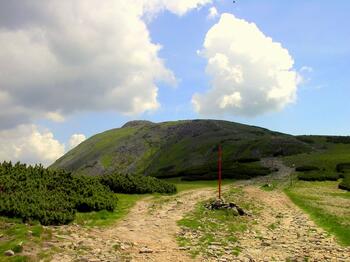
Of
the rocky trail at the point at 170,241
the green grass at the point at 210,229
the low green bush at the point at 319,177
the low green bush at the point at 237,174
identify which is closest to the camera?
the rocky trail at the point at 170,241

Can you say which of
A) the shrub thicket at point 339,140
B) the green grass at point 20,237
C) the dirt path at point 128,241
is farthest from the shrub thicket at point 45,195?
the shrub thicket at point 339,140

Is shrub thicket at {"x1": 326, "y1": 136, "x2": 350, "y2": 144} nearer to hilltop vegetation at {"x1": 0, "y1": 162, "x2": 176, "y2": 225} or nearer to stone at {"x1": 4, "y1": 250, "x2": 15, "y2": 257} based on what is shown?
hilltop vegetation at {"x1": 0, "y1": 162, "x2": 176, "y2": 225}

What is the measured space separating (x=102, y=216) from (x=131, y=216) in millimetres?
1797

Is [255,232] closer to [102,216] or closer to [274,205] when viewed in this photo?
[102,216]

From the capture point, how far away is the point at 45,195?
29141 mm

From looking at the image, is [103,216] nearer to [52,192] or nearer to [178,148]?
[52,192]

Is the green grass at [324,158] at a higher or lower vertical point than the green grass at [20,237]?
higher

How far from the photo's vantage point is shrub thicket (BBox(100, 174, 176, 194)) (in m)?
41.3

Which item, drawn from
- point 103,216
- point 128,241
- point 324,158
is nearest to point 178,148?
point 324,158

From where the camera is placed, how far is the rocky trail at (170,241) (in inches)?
726

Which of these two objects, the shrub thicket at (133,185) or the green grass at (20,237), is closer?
the green grass at (20,237)

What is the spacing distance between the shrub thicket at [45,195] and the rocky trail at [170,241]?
5.53ft

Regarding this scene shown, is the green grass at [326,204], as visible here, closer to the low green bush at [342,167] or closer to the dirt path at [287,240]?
the dirt path at [287,240]

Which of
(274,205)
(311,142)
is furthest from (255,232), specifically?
(311,142)
